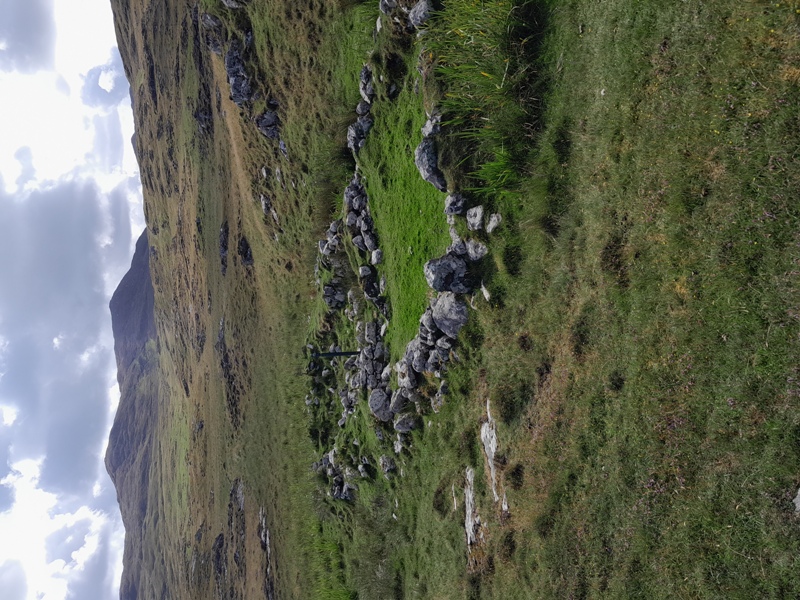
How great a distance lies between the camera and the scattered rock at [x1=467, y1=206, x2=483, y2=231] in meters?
12.1

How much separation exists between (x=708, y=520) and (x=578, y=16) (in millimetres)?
9560

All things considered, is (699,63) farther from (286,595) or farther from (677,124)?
(286,595)

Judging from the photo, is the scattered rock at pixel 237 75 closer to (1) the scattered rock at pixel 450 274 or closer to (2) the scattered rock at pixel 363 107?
(2) the scattered rock at pixel 363 107

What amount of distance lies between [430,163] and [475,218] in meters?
1.91

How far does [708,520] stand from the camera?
7961 millimetres

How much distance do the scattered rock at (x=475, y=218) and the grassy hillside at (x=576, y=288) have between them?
291mm

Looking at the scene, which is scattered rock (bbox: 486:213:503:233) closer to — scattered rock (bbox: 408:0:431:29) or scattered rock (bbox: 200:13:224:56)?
scattered rock (bbox: 408:0:431:29)

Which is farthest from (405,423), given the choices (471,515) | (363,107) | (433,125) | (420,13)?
(420,13)

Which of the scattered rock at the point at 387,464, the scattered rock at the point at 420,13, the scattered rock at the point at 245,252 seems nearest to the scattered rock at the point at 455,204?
the scattered rock at the point at 420,13

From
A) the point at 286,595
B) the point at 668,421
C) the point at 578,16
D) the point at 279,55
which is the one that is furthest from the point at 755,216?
the point at 286,595

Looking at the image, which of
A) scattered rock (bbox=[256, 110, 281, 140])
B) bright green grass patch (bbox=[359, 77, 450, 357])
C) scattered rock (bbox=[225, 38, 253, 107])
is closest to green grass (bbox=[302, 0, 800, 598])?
bright green grass patch (bbox=[359, 77, 450, 357])

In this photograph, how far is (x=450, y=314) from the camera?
1291 centimetres

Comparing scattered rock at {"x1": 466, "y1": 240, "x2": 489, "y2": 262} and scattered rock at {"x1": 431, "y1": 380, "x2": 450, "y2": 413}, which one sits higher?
scattered rock at {"x1": 466, "y1": 240, "x2": 489, "y2": 262}

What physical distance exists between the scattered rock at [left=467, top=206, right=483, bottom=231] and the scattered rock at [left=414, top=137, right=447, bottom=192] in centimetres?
→ 109
